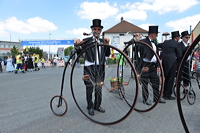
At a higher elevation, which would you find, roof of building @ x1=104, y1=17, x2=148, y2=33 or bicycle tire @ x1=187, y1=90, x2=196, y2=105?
roof of building @ x1=104, y1=17, x2=148, y2=33

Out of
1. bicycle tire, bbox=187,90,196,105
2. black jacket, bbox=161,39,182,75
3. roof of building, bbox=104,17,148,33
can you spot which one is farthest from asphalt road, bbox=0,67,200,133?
roof of building, bbox=104,17,148,33

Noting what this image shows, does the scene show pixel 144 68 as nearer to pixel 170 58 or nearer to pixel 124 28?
pixel 170 58

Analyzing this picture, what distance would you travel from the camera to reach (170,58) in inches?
189

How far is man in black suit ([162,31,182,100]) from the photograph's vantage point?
188 inches

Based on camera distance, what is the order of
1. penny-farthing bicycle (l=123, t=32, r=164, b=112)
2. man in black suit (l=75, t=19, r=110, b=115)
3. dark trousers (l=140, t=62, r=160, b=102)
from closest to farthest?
man in black suit (l=75, t=19, r=110, b=115) → penny-farthing bicycle (l=123, t=32, r=164, b=112) → dark trousers (l=140, t=62, r=160, b=102)

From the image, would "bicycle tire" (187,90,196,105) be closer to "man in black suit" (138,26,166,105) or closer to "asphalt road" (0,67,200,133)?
"asphalt road" (0,67,200,133)

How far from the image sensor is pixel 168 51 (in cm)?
486

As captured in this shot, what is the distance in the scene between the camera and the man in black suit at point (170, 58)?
478cm

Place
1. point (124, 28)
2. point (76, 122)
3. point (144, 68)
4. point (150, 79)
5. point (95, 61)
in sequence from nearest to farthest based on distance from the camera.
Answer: point (95, 61) → point (76, 122) → point (144, 68) → point (150, 79) → point (124, 28)

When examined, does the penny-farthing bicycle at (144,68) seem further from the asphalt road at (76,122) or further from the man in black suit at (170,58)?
the man in black suit at (170,58)

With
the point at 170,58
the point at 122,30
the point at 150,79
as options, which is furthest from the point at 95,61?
the point at 122,30

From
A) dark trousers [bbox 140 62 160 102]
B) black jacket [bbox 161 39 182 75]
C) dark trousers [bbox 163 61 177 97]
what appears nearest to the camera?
dark trousers [bbox 140 62 160 102]

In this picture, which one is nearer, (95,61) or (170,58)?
(95,61)

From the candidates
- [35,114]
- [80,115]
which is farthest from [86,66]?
[35,114]
